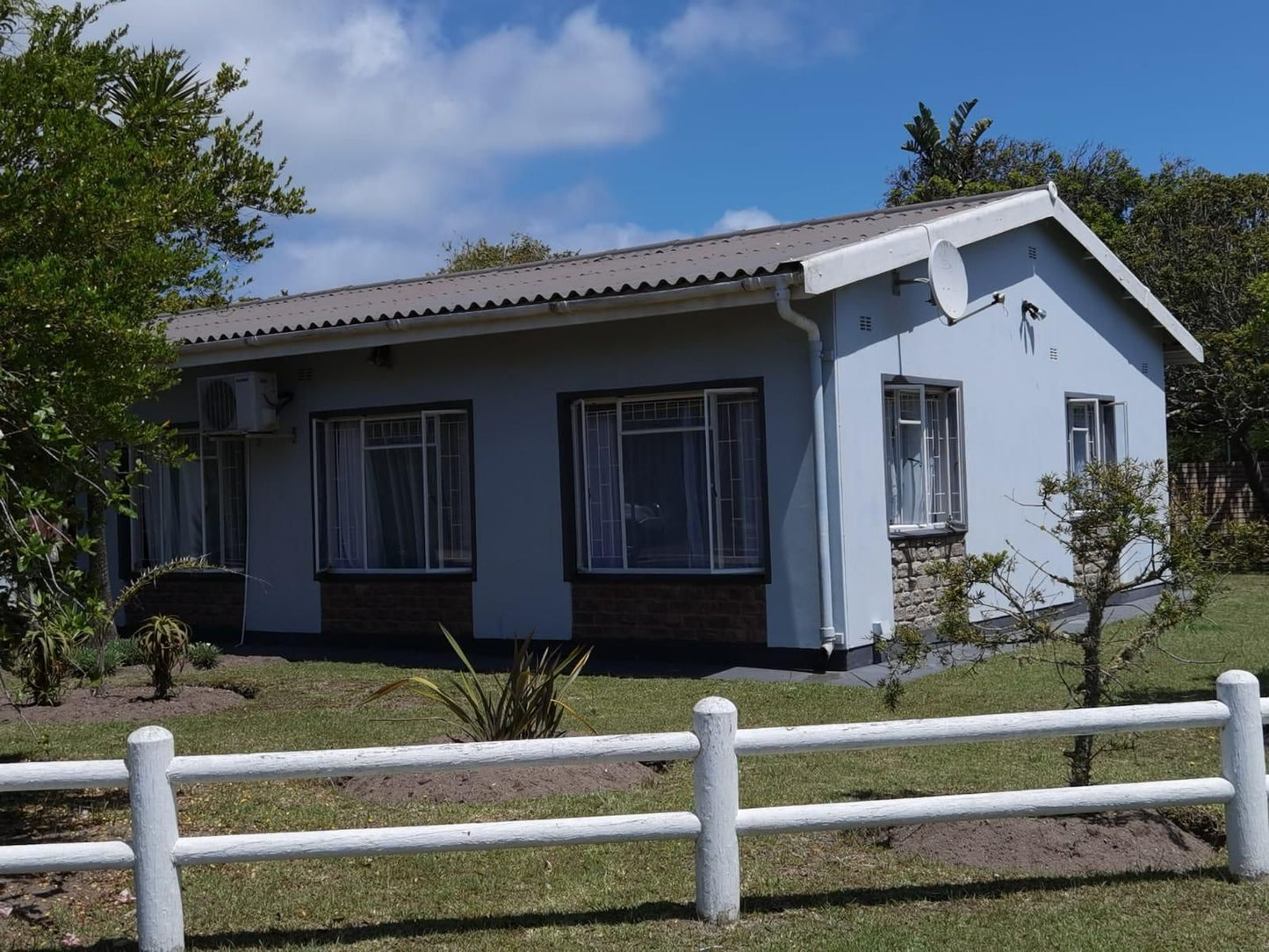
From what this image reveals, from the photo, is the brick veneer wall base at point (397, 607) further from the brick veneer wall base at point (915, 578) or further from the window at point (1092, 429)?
the window at point (1092, 429)

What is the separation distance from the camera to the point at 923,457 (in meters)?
13.1

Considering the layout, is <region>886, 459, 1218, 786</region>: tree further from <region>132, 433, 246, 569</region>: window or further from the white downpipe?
<region>132, 433, 246, 569</region>: window

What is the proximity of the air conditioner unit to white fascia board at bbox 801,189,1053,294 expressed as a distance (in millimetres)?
6220

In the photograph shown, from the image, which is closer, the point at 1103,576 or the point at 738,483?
the point at 1103,576

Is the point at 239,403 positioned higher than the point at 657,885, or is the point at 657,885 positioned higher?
the point at 239,403

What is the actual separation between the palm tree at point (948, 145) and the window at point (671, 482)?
73.8 ft

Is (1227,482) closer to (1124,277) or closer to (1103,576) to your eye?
(1124,277)

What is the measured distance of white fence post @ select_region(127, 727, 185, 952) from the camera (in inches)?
200

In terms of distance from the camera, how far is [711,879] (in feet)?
17.4

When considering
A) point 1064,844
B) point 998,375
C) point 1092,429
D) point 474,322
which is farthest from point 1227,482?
point 1064,844

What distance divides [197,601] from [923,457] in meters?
8.03

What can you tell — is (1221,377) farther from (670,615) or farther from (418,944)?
(418,944)

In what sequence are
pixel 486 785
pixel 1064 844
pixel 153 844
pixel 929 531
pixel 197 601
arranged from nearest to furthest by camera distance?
1. pixel 153 844
2. pixel 1064 844
3. pixel 486 785
4. pixel 929 531
5. pixel 197 601

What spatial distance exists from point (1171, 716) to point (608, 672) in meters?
6.86
